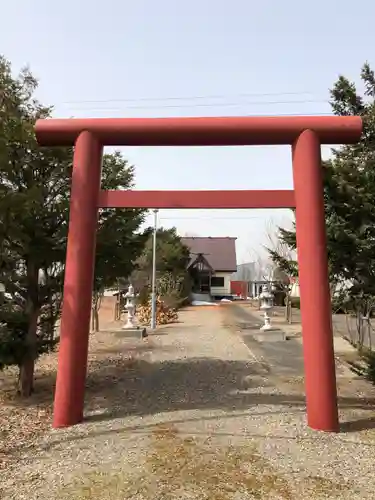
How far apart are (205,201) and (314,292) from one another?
1.84m

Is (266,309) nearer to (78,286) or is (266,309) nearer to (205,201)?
(205,201)

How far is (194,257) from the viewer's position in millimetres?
45188

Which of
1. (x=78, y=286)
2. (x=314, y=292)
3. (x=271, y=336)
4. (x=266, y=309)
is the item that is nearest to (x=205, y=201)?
(x=314, y=292)

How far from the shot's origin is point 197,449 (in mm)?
4625

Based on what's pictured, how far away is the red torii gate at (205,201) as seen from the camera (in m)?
5.40

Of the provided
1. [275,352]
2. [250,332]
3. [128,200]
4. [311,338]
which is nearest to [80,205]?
[128,200]

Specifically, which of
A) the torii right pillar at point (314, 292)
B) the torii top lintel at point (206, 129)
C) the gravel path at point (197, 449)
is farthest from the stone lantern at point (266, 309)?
the torii top lintel at point (206, 129)

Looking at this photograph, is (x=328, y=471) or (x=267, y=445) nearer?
(x=328, y=471)

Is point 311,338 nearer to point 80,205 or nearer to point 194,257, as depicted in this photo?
point 80,205

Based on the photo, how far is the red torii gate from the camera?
17.7 ft

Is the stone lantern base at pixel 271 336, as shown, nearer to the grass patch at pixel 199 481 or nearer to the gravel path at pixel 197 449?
the gravel path at pixel 197 449

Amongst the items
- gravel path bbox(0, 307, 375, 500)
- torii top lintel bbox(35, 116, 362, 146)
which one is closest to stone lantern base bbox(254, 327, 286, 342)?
gravel path bbox(0, 307, 375, 500)

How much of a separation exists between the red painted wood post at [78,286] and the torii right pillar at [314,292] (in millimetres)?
2758

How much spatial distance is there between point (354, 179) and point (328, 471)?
4.83 meters
